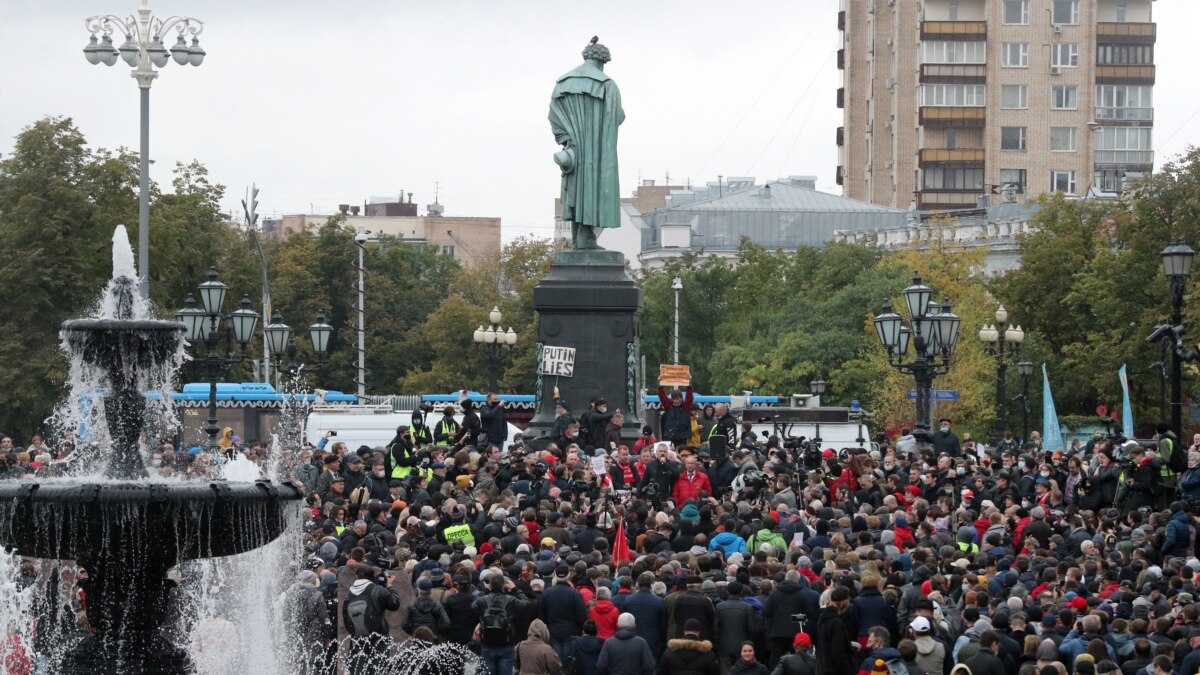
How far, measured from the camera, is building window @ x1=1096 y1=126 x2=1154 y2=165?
108 metres

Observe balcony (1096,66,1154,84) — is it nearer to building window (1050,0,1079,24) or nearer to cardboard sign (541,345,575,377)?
building window (1050,0,1079,24)

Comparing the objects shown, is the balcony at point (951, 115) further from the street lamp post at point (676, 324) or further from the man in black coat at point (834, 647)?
the man in black coat at point (834, 647)

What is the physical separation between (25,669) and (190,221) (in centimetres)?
4935

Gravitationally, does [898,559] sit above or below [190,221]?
below

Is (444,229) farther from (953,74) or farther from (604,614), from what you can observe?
(604,614)

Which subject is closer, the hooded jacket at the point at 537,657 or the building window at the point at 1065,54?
the hooded jacket at the point at 537,657

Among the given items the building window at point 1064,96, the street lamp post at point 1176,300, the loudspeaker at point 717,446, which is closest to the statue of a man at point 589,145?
the loudspeaker at point 717,446

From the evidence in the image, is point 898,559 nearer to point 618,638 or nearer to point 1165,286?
point 618,638

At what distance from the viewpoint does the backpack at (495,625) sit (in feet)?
62.1

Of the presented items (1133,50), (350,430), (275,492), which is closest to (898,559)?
(275,492)

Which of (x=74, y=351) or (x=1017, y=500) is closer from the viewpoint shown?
(x=74, y=351)

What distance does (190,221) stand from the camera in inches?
2554

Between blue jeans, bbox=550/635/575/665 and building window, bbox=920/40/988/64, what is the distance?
295ft

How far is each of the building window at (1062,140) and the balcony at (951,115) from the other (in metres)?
3.27
